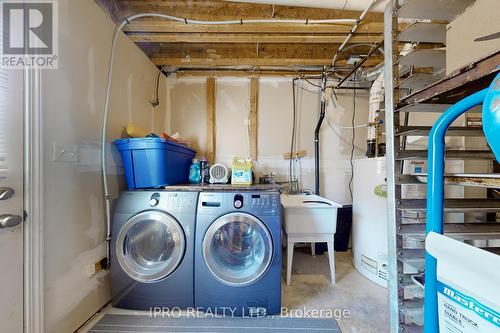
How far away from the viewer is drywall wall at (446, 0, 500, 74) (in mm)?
782

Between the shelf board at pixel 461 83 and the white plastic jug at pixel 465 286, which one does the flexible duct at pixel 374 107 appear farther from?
the white plastic jug at pixel 465 286

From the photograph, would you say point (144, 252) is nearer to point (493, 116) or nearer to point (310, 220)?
point (310, 220)

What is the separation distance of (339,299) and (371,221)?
770 millimetres

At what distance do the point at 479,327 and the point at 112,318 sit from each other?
1.99 m

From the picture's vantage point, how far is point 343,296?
1769 millimetres

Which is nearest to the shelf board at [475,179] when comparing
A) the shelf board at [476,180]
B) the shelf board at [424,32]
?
the shelf board at [476,180]

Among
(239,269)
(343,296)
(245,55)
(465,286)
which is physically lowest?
(343,296)

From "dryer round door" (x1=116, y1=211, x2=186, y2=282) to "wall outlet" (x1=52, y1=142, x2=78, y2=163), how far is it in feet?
1.87

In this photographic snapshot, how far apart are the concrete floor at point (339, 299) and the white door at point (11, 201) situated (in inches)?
20.9

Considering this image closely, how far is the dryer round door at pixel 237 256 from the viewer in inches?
59.9

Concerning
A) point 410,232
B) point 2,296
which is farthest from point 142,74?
point 410,232

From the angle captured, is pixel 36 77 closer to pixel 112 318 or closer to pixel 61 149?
pixel 61 149

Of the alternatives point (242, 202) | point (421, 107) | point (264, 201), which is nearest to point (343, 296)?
point (264, 201)

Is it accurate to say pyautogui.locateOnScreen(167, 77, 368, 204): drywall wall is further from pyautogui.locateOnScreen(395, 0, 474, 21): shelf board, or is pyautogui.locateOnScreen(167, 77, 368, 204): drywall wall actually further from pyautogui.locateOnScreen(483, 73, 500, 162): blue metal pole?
pyautogui.locateOnScreen(483, 73, 500, 162): blue metal pole
